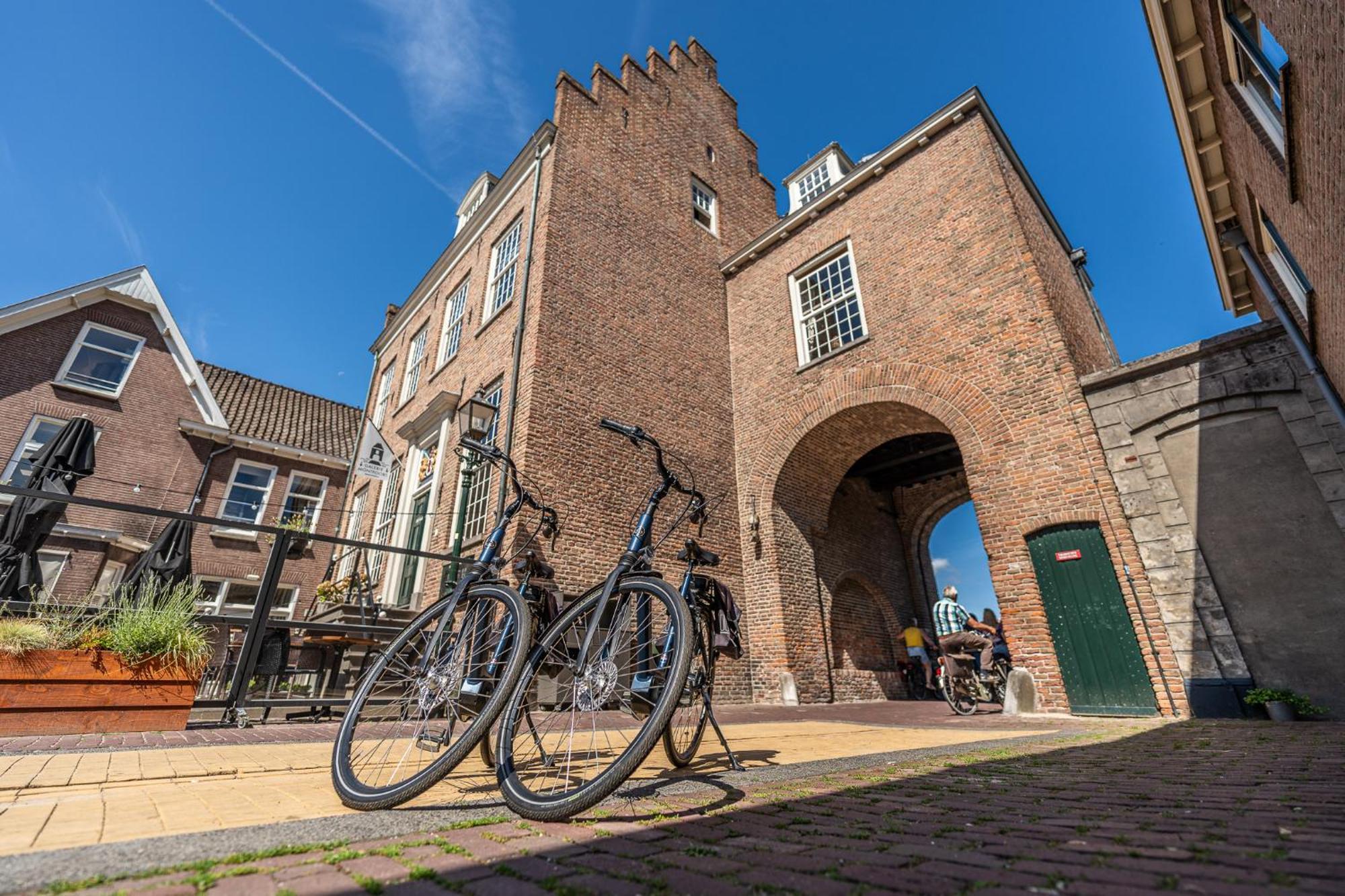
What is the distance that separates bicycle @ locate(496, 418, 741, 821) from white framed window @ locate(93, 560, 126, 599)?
15.1 meters

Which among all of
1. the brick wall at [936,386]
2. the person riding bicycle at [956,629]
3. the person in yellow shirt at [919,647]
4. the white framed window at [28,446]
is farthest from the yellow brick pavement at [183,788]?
the white framed window at [28,446]

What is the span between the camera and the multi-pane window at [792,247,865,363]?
11148 mm

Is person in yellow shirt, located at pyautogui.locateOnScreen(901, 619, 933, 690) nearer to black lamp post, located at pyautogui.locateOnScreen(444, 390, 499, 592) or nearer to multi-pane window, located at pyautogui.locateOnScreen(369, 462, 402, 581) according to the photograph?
black lamp post, located at pyautogui.locateOnScreen(444, 390, 499, 592)

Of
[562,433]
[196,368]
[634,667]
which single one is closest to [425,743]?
[634,667]

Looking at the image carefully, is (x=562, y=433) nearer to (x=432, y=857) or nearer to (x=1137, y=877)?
(x=432, y=857)

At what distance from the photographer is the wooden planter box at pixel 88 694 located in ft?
11.5

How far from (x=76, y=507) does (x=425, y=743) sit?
15701mm

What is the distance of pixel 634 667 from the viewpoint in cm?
286

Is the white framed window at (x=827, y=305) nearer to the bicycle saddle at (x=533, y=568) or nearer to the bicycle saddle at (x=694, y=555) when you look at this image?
the bicycle saddle at (x=694, y=555)

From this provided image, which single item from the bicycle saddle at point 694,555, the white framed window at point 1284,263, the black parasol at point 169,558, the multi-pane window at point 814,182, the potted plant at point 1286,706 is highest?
the multi-pane window at point 814,182

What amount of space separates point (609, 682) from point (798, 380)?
32.0 ft

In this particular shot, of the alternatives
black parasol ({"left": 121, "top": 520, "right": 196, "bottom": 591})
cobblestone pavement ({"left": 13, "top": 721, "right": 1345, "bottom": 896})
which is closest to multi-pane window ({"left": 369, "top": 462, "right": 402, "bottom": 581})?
black parasol ({"left": 121, "top": 520, "right": 196, "bottom": 591})

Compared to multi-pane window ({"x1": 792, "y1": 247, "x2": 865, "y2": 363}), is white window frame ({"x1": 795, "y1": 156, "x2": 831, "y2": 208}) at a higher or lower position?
higher

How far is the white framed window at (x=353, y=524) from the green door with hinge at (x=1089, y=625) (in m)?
14.4
